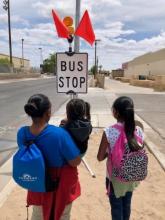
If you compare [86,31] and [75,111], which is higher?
[86,31]

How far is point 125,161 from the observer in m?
3.60

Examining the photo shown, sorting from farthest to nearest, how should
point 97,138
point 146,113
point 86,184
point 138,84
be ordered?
point 138,84 → point 146,113 → point 97,138 → point 86,184

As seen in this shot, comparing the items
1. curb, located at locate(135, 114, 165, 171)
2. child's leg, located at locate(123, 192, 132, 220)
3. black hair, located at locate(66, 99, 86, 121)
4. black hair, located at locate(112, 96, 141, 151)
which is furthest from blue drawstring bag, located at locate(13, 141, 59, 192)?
curb, located at locate(135, 114, 165, 171)

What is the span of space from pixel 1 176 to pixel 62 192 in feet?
11.4

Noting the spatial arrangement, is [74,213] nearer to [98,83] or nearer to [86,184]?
[86,184]

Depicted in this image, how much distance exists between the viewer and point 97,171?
6.98 m

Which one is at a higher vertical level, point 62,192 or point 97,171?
point 62,192

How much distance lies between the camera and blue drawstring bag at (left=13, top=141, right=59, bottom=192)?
3.18m

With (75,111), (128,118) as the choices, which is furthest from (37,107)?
(128,118)

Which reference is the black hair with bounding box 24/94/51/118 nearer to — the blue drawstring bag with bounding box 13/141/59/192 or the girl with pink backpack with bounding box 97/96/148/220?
the blue drawstring bag with bounding box 13/141/59/192

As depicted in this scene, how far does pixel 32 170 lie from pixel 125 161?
33.7 inches

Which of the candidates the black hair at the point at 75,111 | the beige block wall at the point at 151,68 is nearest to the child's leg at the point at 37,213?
the black hair at the point at 75,111

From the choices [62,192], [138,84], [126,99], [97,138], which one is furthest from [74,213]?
[138,84]

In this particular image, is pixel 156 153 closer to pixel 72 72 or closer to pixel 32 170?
pixel 72 72
